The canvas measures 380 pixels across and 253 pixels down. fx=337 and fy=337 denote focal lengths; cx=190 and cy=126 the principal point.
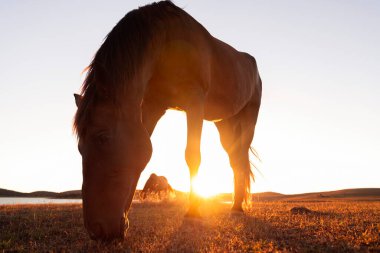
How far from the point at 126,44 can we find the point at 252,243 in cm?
237

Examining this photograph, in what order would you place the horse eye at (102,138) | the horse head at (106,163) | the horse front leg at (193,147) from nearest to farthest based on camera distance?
the horse head at (106,163) < the horse eye at (102,138) < the horse front leg at (193,147)

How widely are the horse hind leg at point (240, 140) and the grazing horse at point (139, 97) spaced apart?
1.33ft

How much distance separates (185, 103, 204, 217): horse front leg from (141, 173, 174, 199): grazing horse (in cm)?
1089

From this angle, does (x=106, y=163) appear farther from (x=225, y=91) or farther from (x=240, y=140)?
(x=240, y=140)

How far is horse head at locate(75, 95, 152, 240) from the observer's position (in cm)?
280

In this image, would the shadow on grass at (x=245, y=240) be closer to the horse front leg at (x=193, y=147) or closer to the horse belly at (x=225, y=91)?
the horse front leg at (x=193, y=147)

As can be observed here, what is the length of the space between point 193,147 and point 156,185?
37.6 ft

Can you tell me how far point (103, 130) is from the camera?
2973 millimetres

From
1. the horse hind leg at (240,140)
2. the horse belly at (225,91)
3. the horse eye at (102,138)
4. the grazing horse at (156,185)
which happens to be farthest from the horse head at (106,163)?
the grazing horse at (156,185)

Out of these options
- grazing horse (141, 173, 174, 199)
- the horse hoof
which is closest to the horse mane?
the horse hoof

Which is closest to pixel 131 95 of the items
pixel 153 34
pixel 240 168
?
pixel 153 34

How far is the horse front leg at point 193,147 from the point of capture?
4.93m

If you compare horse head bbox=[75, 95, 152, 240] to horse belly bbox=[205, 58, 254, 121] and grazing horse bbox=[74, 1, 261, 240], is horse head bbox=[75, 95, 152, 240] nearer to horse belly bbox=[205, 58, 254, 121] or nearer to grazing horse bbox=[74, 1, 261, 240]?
grazing horse bbox=[74, 1, 261, 240]

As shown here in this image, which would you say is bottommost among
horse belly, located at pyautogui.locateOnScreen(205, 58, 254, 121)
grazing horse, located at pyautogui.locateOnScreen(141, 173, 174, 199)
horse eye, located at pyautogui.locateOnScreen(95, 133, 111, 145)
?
grazing horse, located at pyautogui.locateOnScreen(141, 173, 174, 199)
